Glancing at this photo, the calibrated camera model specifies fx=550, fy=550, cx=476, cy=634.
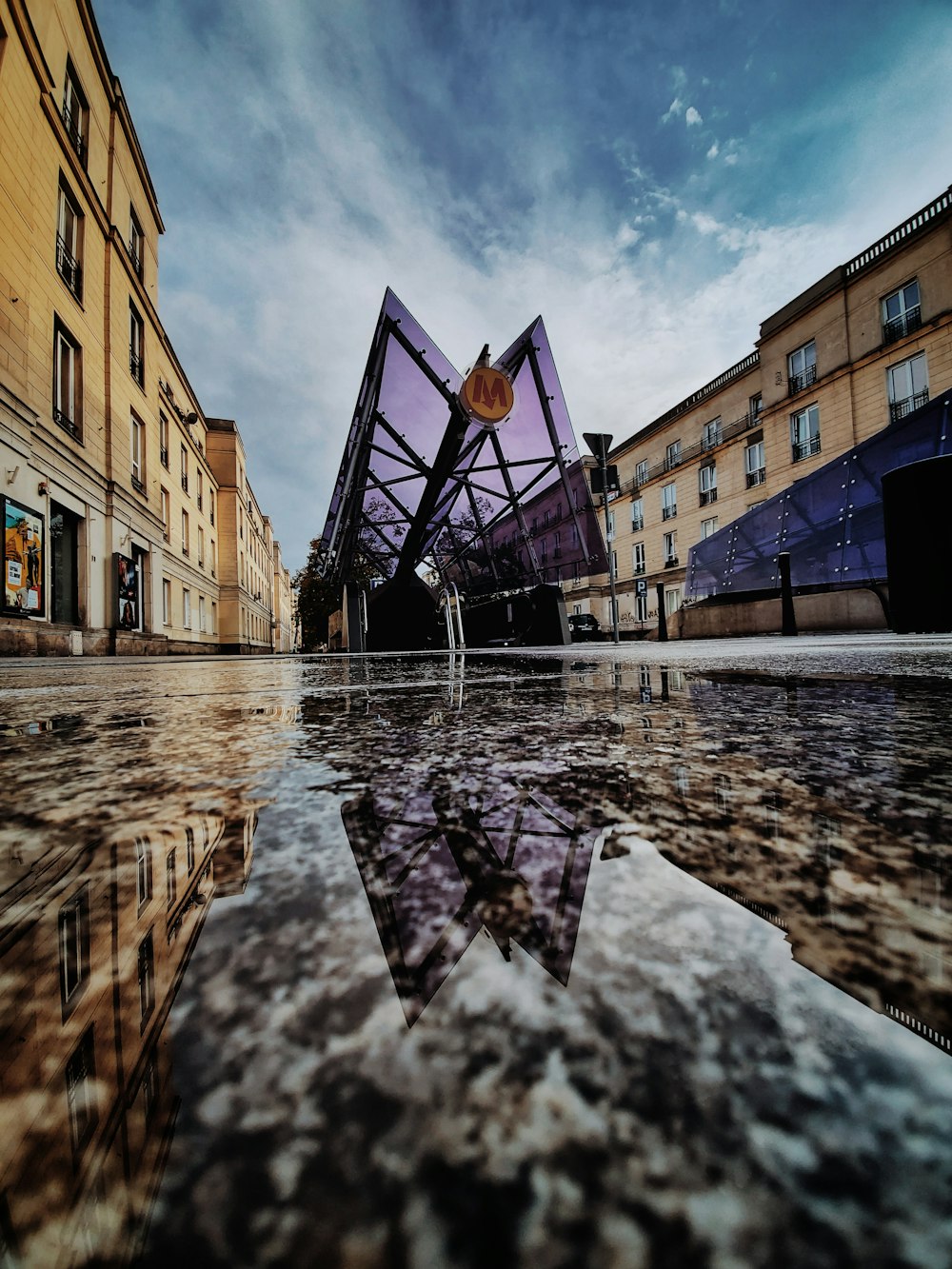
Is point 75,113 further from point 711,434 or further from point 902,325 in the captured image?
point 711,434

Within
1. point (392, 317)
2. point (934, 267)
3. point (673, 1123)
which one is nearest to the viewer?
point (673, 1123)

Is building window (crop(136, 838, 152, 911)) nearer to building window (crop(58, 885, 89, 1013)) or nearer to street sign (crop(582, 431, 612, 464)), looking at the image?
building window (crop(58, 885, 89, 1013))

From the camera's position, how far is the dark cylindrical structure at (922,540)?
3961 mm

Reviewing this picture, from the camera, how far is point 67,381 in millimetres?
8891

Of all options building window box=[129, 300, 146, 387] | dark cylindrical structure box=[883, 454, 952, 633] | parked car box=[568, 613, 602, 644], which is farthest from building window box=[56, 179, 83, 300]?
parked car box=[568, 613, 602, 644]

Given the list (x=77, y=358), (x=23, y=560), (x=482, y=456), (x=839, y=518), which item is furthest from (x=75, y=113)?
(x=839, y=518)

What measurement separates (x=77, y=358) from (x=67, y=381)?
19.2 inches

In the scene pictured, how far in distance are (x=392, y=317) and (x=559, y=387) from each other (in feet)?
6.29

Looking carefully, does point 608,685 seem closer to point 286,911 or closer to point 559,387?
point 286,911

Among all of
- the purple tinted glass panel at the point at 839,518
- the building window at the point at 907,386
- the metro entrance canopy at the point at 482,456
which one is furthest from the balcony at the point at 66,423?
the building window at the point at 907,386

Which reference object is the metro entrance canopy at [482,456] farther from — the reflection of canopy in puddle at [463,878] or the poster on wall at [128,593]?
the poster on wall at [128,593]

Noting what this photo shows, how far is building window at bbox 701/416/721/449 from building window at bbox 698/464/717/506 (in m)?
0.81

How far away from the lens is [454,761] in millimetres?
586

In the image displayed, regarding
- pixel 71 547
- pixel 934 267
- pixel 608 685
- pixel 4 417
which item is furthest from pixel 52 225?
pixel 934 267
